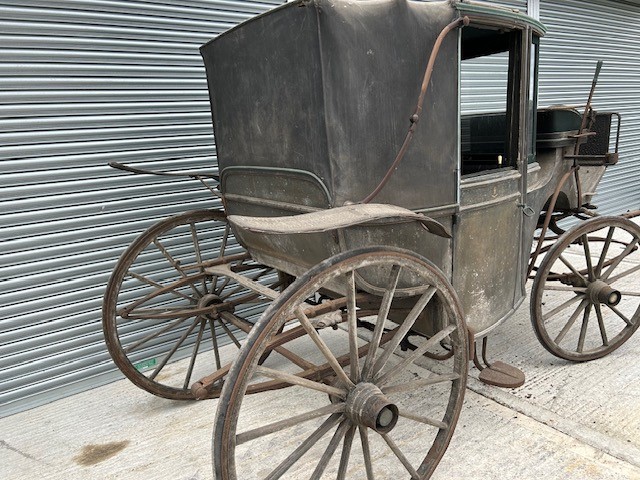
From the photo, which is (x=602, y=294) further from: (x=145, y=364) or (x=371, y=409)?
(x=145, y=364)

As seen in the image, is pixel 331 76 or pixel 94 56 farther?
pixel 94 56

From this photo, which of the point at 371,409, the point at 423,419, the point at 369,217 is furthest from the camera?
the point at 423,419

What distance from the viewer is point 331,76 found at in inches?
73.9

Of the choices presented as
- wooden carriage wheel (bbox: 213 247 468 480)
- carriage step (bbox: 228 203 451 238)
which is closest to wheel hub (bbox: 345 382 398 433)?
wooden carriage wheel (bbox: 213 247 468 480)

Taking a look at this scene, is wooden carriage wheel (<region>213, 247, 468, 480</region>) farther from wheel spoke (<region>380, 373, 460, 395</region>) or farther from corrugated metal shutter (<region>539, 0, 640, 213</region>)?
corrugated metal shutter (<region>539, 0, 640, 213</region>)

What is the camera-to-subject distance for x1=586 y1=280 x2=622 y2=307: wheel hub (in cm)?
315

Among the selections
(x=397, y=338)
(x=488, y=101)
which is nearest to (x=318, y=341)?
(x=397, y=338)

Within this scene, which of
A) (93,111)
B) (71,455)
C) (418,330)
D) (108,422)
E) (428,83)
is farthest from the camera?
(93,111)

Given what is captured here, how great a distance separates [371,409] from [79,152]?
2566mm

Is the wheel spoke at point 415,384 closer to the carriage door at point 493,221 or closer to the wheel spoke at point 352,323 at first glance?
the wheel spoke at point 352,323

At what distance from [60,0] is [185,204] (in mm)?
1507

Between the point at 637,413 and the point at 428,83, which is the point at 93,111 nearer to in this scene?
the point at 428,83

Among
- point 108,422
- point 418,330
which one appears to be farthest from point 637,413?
point 108,422

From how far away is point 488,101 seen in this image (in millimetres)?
5902
